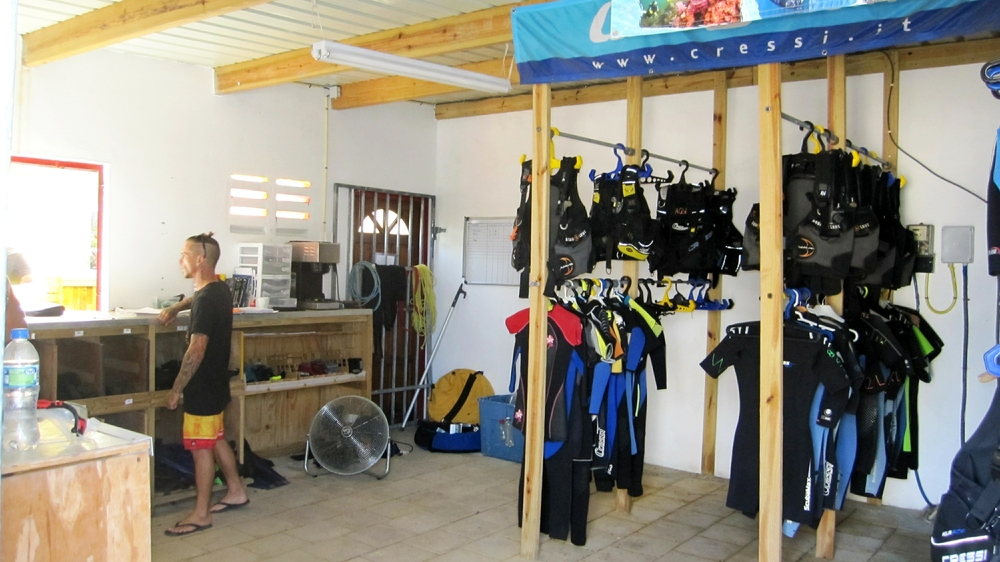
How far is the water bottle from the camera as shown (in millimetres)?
2301

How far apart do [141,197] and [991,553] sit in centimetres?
559

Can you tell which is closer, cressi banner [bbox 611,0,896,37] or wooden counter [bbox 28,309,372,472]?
cressi banner [bbox 611,0,896,37]

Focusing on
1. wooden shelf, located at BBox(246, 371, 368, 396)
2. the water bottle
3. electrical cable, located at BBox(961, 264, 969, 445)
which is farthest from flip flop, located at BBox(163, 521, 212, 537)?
electrical cable, located at BBox(961, 264, 969, 445)

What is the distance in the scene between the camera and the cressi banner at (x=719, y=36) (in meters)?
3.19

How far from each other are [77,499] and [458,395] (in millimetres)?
5224

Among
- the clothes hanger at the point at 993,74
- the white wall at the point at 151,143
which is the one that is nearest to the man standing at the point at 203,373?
the white wall at the point at 151,143

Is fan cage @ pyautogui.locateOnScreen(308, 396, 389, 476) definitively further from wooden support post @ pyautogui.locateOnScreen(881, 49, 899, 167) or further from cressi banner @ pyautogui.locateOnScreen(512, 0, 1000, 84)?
wooden support post @ pyautogui.locateOnScreen(881, 49, 899, 167)

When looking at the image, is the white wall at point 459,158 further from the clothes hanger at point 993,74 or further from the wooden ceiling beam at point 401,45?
the clothes hanger at point 993,74

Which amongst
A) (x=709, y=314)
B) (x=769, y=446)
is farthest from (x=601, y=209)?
(x=769, y=446)

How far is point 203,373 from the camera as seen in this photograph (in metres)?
4.70

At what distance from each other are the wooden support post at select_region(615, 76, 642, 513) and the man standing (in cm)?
256

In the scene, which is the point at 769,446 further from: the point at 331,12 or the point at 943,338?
the point at 331,12

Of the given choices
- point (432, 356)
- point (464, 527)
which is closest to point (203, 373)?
point (464, 527)

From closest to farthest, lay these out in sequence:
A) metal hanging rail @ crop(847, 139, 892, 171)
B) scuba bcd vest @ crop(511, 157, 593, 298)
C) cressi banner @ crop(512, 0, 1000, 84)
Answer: cressi banner @ crop(512, 0, 1000, 84), scuba bcd vest @ crop(511, 157, 593, 298), metal hanging rail @ crop(847, 139, 892, 171)
